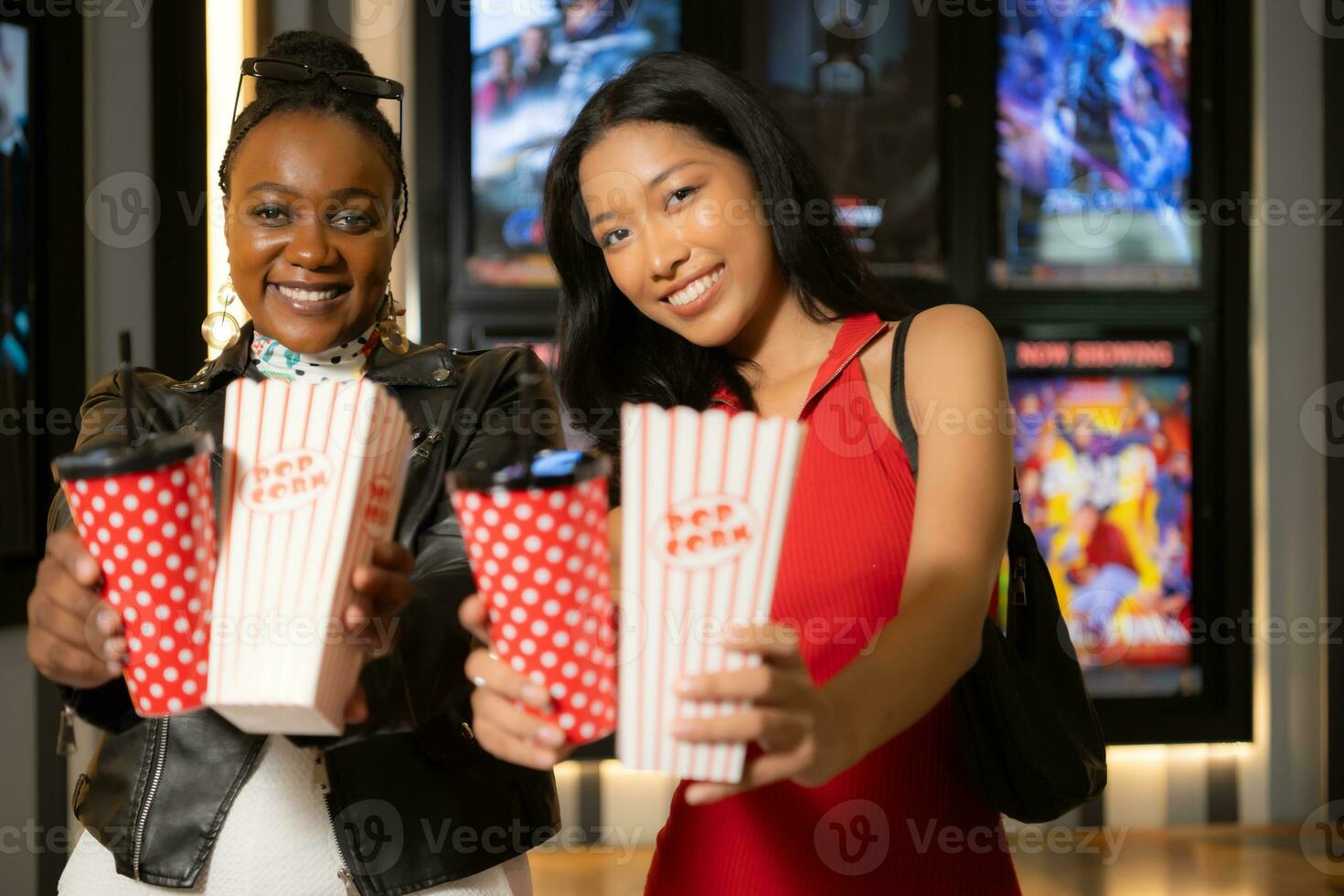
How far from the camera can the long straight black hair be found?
140 centimetres

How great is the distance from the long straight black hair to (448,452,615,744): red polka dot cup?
1.79 ft

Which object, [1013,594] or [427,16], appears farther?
[427,16]

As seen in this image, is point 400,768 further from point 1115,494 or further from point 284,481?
point 1115,494

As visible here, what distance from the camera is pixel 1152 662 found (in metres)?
4.08

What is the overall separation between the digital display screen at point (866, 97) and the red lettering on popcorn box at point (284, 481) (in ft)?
10.6

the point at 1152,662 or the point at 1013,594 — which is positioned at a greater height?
the point at 1013,594

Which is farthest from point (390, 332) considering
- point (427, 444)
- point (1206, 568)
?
point (1206, 568)

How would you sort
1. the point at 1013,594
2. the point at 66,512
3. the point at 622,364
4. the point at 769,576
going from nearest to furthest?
the point at 769,576 < the point at 66,512 < the point at 1013,594 < the point at 622,364

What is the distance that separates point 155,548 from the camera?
0.97 meters

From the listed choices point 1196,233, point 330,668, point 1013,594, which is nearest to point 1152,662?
point 1196,233

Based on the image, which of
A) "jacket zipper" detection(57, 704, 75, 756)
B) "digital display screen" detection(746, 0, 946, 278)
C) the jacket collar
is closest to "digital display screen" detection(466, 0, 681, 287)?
"digital display screen" detection(746, 0, 946, 278)

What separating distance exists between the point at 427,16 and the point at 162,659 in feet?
10.9

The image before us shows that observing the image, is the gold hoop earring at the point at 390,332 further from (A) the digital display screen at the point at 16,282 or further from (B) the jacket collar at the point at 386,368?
(A) the digital display screen at the point at 16,282

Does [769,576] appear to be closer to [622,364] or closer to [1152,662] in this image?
[622,364]
